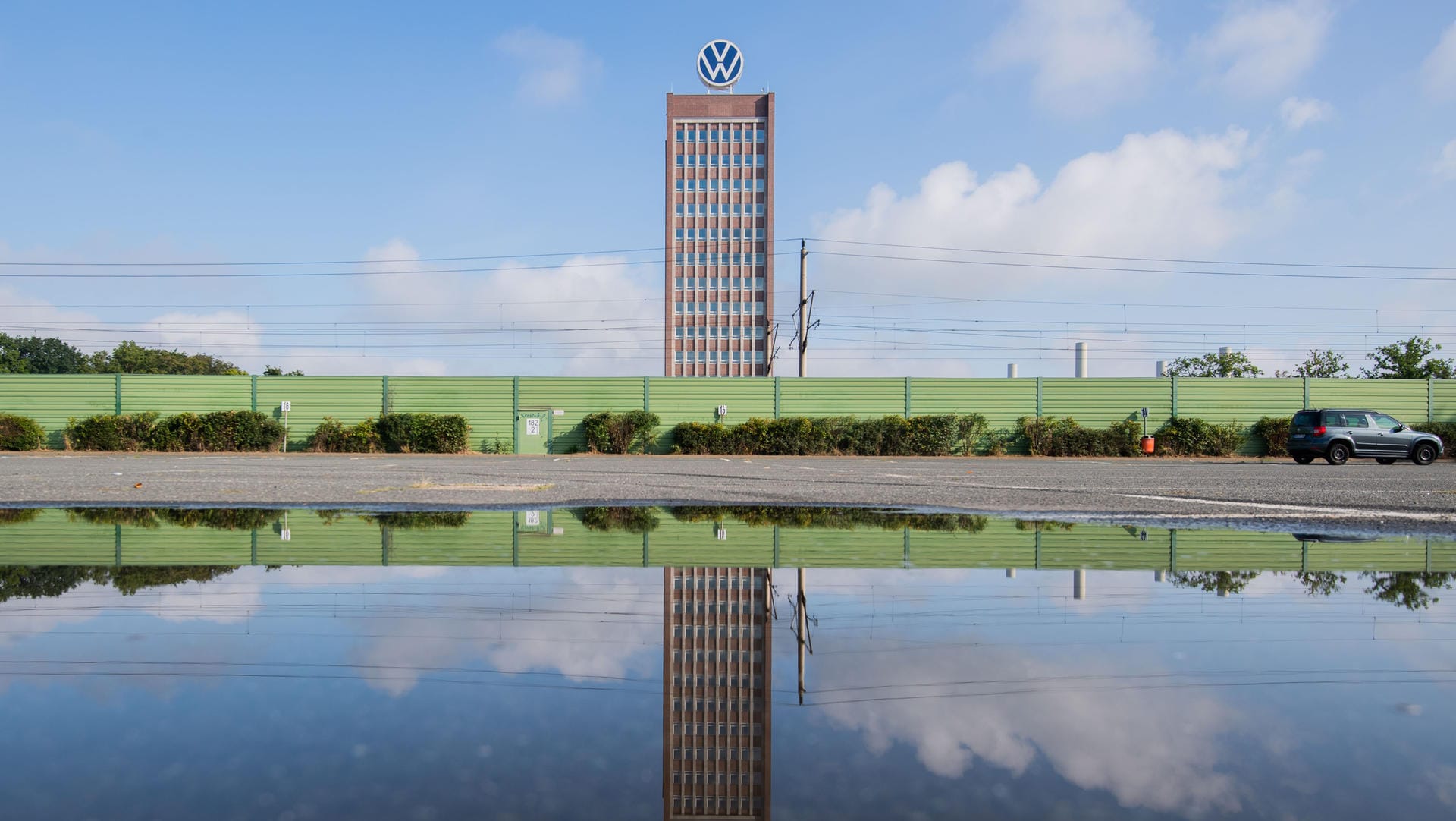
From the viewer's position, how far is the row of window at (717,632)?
376 centimetres

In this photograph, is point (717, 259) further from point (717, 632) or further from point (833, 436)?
point (717, 632)

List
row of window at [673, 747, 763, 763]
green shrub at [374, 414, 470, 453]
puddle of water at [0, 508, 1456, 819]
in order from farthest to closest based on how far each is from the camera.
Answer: green shrub at [374, 414, 470, 453] < row of window at [673, 747, 763, 763] < puddle of water at [0, 508, 1456, 819]

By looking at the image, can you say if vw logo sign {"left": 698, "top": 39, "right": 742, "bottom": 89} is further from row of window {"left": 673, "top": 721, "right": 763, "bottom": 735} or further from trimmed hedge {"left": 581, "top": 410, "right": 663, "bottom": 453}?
row of window {"left": 673, "top": 721, "right": 763, "bottom": 735}

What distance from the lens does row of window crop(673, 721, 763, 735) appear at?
2.71m

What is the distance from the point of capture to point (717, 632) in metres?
3.86

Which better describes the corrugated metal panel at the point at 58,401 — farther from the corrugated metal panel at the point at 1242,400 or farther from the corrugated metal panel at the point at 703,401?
the corrugated metal panel at the point at 1242,400

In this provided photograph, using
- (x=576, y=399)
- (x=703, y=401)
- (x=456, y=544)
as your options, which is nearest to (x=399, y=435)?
(x=576, y=399)

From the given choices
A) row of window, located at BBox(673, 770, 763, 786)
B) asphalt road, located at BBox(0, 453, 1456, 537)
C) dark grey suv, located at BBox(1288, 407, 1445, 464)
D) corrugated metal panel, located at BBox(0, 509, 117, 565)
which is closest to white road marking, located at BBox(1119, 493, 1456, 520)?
asphalt road, located at BBox(0, 453, 1456, 537)

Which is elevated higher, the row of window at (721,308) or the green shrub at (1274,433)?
the row of window at (721,308)

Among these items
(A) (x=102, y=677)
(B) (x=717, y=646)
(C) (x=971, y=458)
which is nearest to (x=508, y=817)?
(B) (x=717, y=646)

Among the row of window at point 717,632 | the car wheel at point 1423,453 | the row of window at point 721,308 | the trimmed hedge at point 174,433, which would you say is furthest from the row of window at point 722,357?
the row of window at point 717,632

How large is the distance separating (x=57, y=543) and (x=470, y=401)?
2442cm

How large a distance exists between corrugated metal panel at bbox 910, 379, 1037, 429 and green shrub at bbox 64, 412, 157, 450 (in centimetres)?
2529

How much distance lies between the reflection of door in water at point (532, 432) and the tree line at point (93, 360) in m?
68.5
